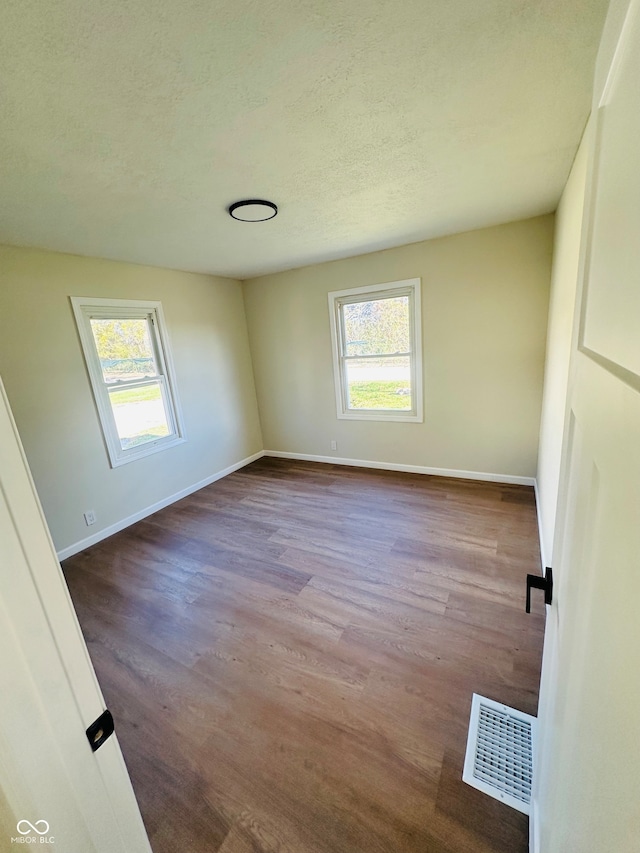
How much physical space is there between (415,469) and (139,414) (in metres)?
3.12

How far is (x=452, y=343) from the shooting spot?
3375mm

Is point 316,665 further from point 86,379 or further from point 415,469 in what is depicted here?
point 86,379

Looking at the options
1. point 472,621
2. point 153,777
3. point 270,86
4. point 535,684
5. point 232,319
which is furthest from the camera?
point 232,319

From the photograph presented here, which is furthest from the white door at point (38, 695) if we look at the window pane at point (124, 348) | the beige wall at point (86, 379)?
the window pane at point (124, 348)

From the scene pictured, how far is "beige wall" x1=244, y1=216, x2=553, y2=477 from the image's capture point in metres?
3.01

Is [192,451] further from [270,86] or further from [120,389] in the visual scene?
[270,86]

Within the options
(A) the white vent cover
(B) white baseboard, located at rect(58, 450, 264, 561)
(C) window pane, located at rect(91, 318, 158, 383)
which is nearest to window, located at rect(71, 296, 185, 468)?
(C) window pane, located at rect(91, 318, 158, 383)

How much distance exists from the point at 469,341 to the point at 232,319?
114 inches

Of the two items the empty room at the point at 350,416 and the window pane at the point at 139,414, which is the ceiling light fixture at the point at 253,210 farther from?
the window pane at the point at 139,414

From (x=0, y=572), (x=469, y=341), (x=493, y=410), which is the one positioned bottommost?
(x=493, y=410)

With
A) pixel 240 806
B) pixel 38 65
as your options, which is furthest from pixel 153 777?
pixel 38 65

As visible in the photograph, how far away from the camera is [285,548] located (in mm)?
2682

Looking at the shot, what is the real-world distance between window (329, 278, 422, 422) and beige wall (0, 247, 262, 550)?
1.50m

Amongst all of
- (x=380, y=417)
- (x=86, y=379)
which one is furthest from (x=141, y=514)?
(x=380, y=417)
